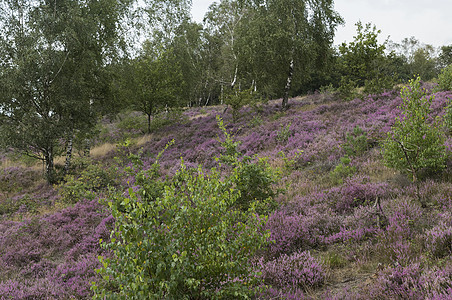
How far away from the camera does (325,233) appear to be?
4.73m

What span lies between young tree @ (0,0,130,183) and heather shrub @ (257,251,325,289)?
14.7 m

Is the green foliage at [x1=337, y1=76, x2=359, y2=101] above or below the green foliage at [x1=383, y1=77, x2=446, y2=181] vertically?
above

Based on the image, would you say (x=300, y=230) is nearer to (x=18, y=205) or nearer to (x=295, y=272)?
(x=295, y=272)

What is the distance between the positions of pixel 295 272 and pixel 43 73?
53.6 ft

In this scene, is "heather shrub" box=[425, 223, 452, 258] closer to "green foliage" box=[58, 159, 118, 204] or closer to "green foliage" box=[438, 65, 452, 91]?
"green foliage" box=[58, 159, 118, 204]

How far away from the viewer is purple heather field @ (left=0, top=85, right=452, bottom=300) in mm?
3221

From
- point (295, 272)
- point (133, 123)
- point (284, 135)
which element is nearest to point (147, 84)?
point (133, 123)

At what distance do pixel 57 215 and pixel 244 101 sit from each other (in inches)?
523

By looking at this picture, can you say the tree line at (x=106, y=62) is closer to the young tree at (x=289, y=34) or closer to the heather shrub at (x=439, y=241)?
the young tree at (x=289, y=34)

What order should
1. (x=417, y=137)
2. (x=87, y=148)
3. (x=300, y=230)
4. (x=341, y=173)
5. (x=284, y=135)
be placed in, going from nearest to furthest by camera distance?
(x=300, y=230)
(x=417, y=137)
(x=341, y=173)
(x=284, y=135)
(x=87, y=148)

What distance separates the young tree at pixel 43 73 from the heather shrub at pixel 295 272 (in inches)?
579

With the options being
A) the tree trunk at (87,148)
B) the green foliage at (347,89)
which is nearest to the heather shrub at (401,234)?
the green foliage at (347,89)

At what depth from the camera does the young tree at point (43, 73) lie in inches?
537

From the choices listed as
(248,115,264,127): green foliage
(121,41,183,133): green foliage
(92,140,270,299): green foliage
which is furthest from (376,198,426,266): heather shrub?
(121,41,183,133): green foliage
